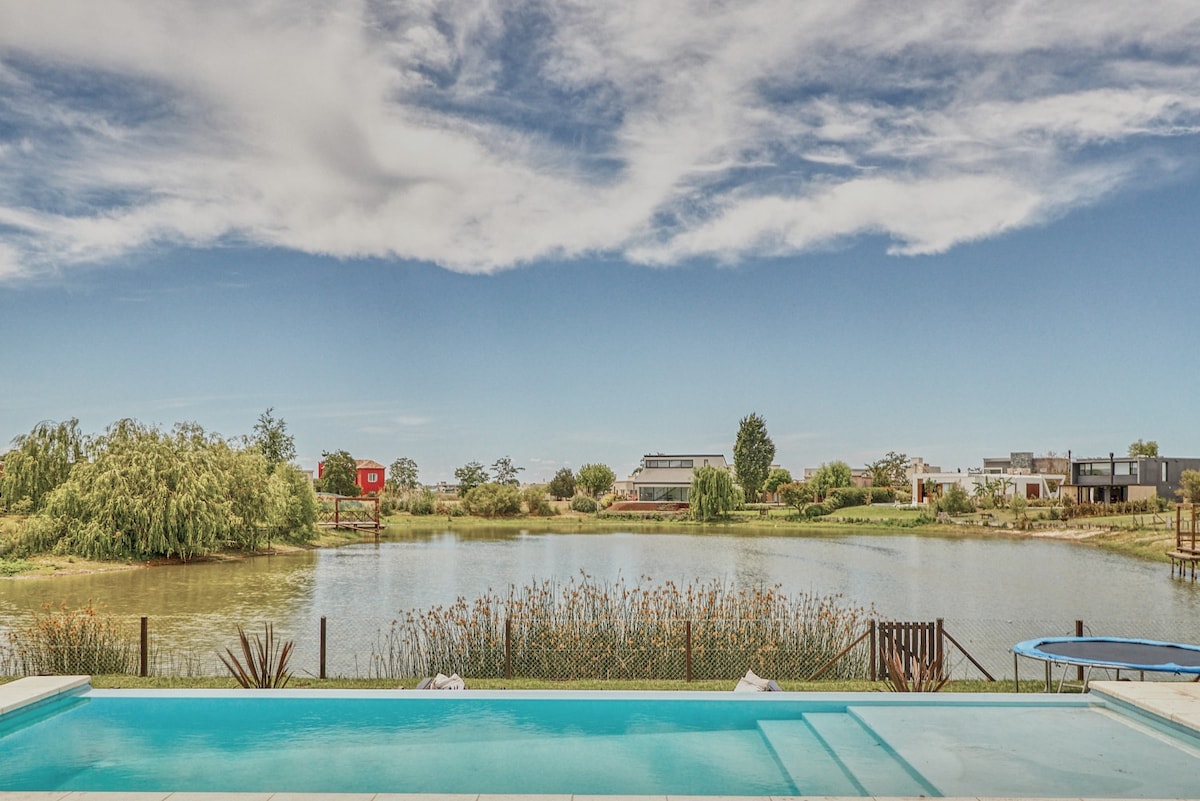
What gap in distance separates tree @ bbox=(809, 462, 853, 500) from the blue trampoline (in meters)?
51.5

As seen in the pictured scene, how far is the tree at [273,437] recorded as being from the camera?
4275cm

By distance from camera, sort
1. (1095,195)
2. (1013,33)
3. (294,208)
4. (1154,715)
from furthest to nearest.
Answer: (1095,195)
(294,208)
(1013,33)
(1154,715)

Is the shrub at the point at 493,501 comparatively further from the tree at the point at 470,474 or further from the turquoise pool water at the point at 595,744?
the turquoise pool water at the point at 595,744

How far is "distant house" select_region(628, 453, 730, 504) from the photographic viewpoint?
2142 inches

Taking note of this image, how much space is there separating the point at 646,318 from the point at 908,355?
33.2 ft

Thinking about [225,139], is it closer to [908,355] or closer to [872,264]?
[872,264]

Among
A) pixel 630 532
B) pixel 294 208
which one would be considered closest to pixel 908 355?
pixel 630 532

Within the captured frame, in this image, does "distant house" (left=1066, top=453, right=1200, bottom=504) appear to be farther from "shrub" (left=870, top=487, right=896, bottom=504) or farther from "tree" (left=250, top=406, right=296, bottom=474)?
"tree" (left=250, top=406, right=296, bottom=474)

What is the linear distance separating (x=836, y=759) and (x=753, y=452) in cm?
5291

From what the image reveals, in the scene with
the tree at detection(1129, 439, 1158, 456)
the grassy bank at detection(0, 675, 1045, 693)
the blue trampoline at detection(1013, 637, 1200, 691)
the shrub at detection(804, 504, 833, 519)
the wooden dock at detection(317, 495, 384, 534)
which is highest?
the tree at detection(1129, 439, 1158, 456)

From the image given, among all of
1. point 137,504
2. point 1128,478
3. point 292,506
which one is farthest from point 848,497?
point 137,504

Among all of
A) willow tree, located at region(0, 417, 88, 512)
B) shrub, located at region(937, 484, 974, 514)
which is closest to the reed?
willow tree, located at region(0, 417, 88, 512)

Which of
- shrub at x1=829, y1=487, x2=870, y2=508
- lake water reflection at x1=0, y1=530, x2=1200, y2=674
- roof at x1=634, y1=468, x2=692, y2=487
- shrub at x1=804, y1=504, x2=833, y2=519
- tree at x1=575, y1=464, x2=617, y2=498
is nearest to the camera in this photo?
lake water reflection at x1=0, y1=530, x2=1200, y2=674

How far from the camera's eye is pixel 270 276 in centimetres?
2848
